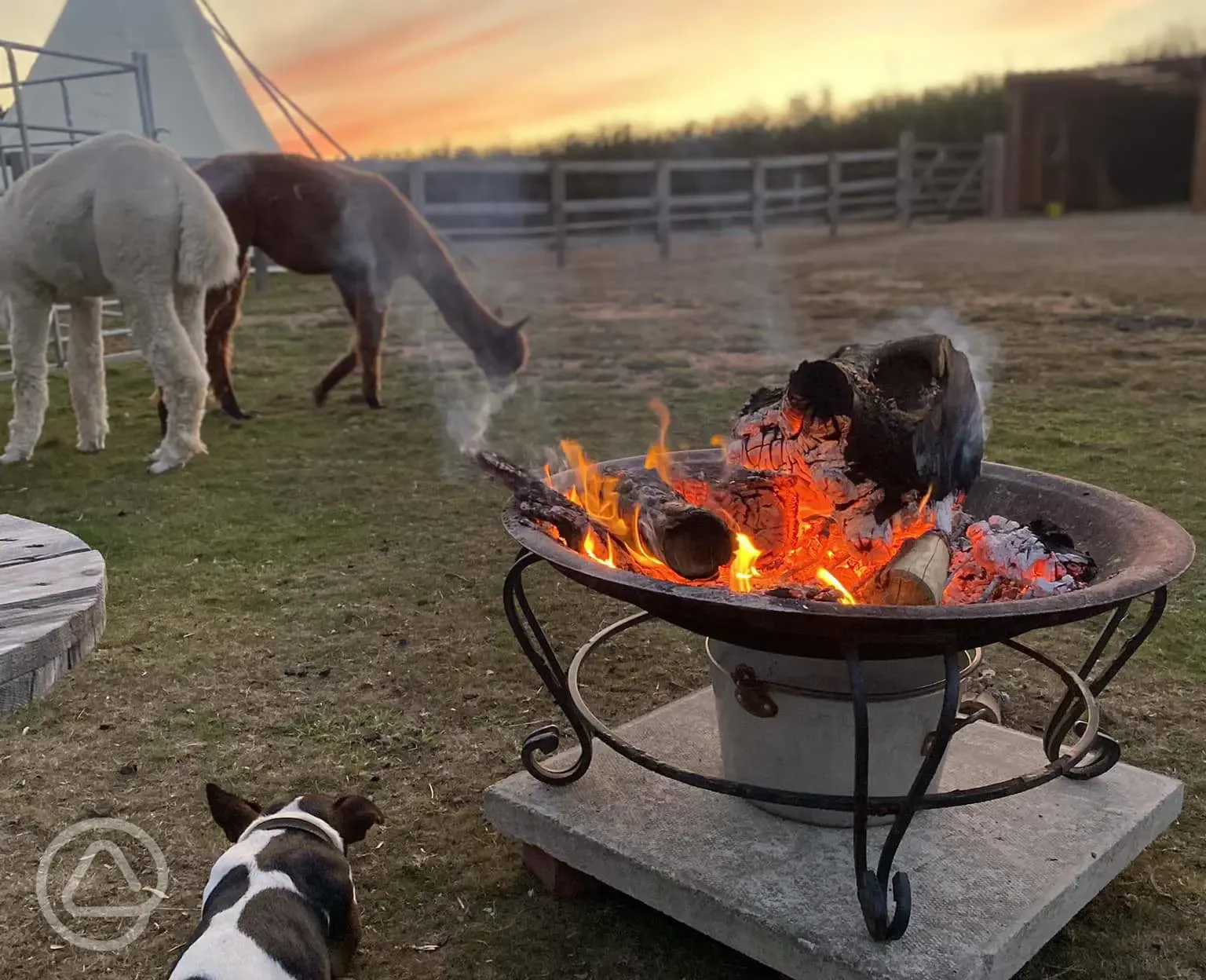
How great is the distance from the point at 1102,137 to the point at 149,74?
20.0 meters

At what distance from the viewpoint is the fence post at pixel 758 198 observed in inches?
710

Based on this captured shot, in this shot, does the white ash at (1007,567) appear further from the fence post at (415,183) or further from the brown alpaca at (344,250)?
the fence post at (415,183)

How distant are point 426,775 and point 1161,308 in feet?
29.0

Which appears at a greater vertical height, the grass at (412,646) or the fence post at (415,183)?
the fence post at (415,183)

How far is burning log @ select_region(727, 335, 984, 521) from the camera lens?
1885 mm

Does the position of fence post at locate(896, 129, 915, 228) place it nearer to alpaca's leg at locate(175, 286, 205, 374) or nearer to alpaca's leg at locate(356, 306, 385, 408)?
alpaca's leg at locate(356, 306, 385, 408)

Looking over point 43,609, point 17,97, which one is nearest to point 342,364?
point 17,97

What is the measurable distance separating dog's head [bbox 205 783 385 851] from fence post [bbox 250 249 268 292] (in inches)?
462

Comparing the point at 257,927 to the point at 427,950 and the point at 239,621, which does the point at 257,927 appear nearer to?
the point at 427,950

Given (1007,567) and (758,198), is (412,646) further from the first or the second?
(758,198)

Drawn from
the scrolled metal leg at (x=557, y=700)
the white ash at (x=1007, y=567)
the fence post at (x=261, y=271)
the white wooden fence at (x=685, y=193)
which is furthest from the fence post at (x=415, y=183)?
the white ash at (x=1007, y=567)

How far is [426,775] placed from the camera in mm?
2576

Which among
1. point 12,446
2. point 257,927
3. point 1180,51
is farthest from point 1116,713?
point 1180,51

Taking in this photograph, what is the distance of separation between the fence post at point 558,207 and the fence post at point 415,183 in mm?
3448
